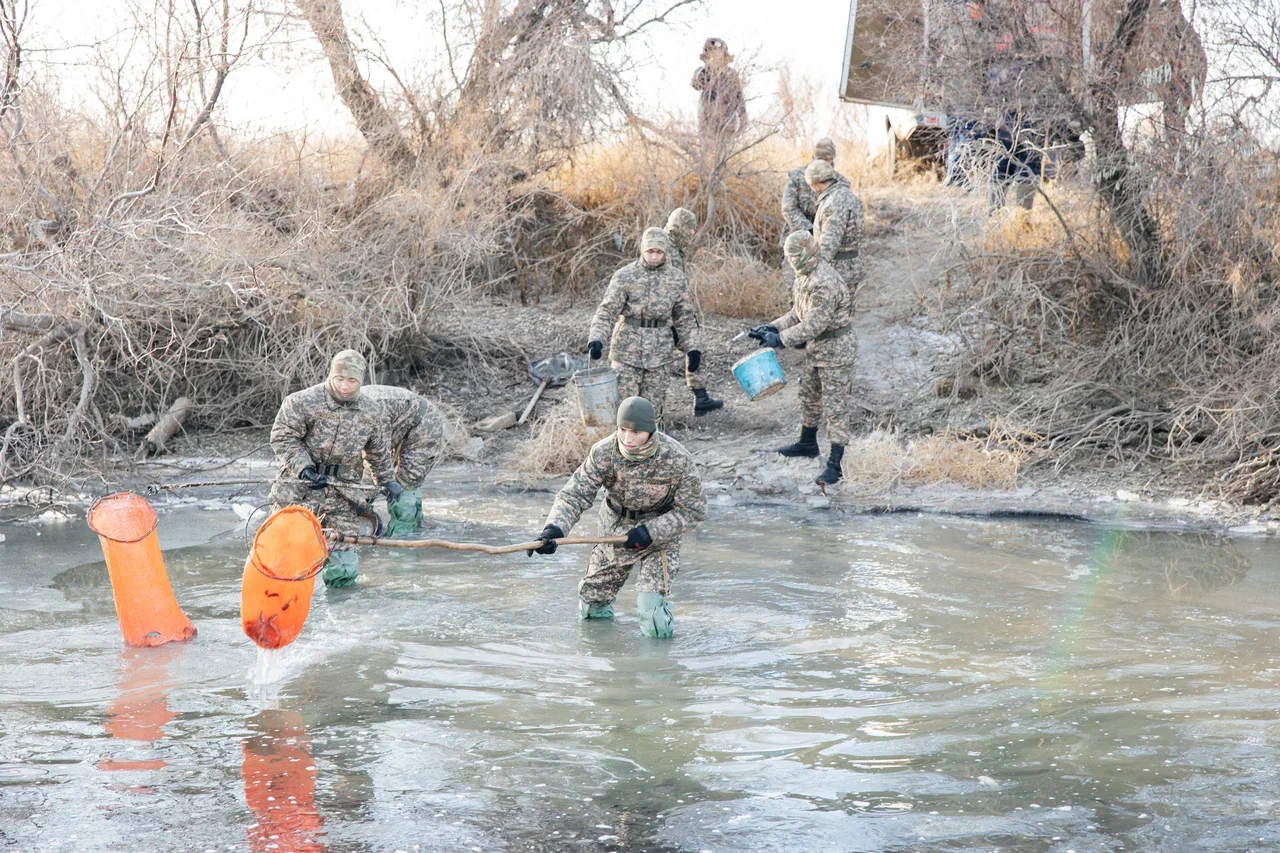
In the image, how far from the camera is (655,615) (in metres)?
6.94

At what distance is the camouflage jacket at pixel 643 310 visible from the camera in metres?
10.5

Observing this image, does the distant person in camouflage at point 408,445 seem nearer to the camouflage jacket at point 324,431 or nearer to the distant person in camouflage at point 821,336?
the camouflage jacket at point 324,431

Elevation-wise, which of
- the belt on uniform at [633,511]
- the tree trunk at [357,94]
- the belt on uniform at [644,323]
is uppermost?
the tree trunk at [357,94]

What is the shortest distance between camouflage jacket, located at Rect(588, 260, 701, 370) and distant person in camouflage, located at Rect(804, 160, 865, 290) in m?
1.38

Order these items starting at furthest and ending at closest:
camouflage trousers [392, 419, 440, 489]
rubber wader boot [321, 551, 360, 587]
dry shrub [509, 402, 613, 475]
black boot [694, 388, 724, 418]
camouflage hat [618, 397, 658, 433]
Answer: black boot [694, 388, 724, 418]
dry shrub [509, 402, 613, 475]
camouflage trousers [392, 419, 440, 489]
rubber wader boot [321, 551, 360, 587]
camouflage hat [618, 397, 658, 433]

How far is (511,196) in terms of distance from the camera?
1549cm

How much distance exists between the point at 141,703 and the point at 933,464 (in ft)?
22.3

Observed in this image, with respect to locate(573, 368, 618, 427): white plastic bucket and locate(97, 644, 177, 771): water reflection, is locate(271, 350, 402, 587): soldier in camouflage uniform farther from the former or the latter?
locate(573, 368, 618, 427): white plastic bucket

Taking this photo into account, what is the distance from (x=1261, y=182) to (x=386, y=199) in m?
8.28

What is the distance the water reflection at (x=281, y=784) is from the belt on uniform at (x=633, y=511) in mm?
2020

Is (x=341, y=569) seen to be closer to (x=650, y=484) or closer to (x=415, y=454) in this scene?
(x=415, y=454)

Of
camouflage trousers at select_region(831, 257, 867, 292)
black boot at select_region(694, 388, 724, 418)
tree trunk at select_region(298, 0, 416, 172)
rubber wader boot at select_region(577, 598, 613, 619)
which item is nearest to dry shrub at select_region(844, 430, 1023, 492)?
black boot at select_region(694, 388, 724, 418)

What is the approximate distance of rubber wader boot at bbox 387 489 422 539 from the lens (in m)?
8.72

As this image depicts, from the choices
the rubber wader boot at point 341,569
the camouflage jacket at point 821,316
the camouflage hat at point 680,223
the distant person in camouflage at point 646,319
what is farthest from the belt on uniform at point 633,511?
the camouflage hat at point 680,223
